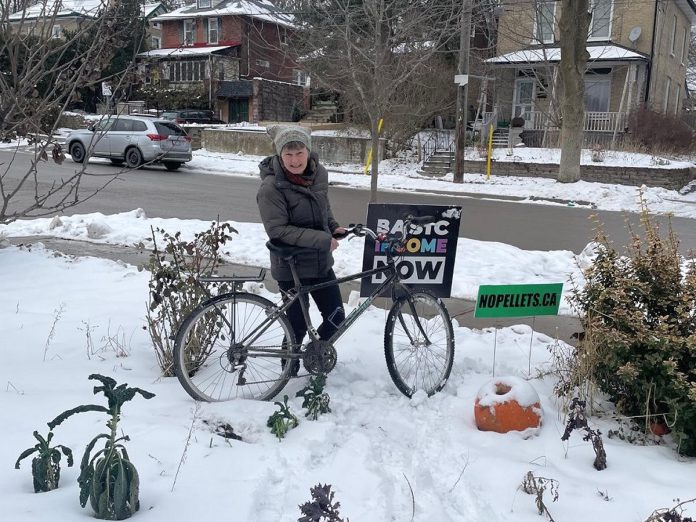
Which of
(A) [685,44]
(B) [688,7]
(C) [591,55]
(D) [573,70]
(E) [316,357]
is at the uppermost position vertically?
(B) [688,7]

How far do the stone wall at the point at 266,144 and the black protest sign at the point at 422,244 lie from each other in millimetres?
19404

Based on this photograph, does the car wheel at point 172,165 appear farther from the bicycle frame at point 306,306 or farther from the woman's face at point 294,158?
the woman's face at point 294,158

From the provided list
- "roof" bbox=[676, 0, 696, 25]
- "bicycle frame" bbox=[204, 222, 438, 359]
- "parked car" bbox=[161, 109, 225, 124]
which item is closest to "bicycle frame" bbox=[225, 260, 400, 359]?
"bicycle frame" bbox=[204, 222, 438, 359]

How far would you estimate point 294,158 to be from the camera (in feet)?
12.7

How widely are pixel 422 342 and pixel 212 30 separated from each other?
42618 millimetres

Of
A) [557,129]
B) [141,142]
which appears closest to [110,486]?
[141,142]

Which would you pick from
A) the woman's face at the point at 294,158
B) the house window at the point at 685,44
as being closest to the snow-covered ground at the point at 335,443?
the woman's face at the point at 294,158

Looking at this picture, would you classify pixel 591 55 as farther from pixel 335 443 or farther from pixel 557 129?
pixel 335 443

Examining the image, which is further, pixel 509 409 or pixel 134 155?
pixel 134 155

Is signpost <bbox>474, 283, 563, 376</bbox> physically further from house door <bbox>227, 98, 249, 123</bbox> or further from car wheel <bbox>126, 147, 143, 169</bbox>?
Answer: house door <bbox>227, 98, 249, 123</bbox>

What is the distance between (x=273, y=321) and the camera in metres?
3.90

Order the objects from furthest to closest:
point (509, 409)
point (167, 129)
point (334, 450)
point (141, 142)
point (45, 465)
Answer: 1. point (167, 129)
2. point (141, 142)
3. point (509, 409)
4. point (334, 450)
5. point (45, 465)

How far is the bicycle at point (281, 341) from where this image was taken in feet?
12.7

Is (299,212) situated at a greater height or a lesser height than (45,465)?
greater
